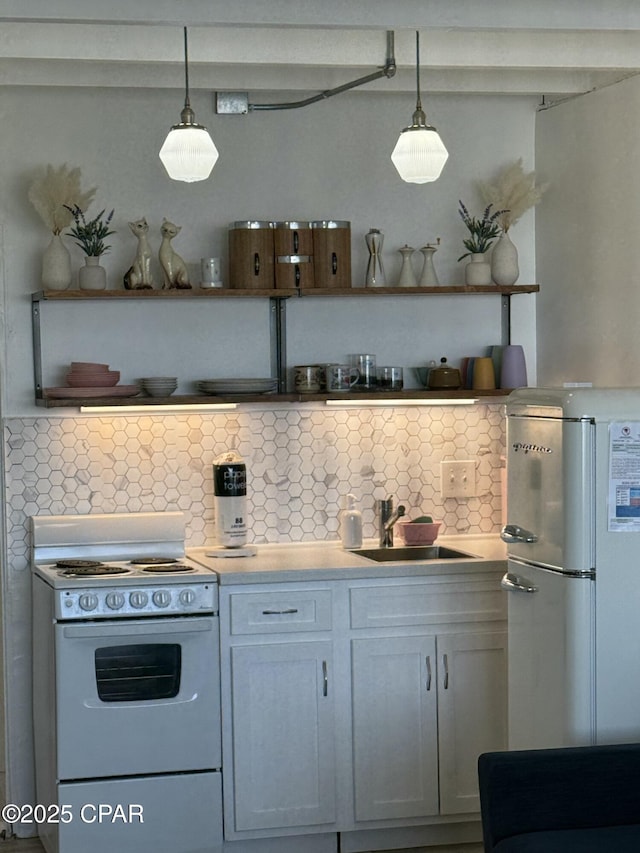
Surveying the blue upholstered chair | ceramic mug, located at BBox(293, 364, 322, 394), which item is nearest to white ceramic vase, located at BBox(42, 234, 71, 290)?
ceramic mug, located at BBox(293, 364, 322, 394)

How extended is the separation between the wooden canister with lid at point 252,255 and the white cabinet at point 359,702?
121 cm

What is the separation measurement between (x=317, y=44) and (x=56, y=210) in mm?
1152

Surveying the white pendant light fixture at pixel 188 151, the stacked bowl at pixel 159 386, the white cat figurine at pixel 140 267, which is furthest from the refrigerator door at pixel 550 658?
the white cat figurine at pixel 140 267

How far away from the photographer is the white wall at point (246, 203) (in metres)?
4.80

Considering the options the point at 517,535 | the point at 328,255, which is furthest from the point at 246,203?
the point at 517,535

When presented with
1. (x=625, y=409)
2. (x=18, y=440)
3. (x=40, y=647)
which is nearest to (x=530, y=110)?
(x=625, y=409)

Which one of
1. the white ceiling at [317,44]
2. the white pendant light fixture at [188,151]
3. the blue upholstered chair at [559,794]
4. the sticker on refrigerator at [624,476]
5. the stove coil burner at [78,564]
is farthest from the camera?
the stove coil burner at [78,564]

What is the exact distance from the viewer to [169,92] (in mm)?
4887

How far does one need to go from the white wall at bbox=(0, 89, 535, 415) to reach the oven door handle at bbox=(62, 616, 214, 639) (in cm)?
104

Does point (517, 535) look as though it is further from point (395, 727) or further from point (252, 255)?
point (252, 255)

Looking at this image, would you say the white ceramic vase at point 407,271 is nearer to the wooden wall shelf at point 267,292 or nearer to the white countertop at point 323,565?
the wooden wall shelf at point 267,292

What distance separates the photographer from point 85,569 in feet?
14.7

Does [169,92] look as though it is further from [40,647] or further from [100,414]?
[40,647]

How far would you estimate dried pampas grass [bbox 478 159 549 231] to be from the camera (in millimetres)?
4988
